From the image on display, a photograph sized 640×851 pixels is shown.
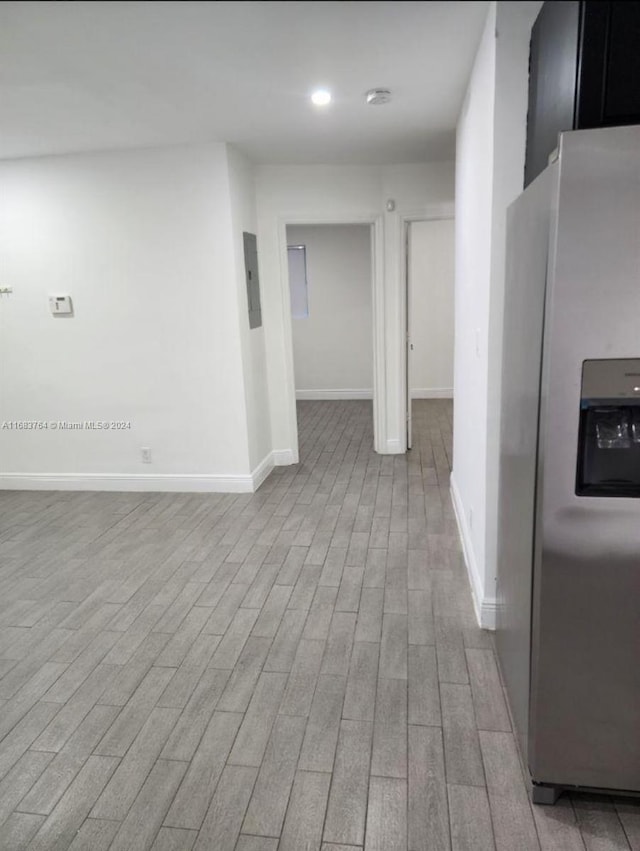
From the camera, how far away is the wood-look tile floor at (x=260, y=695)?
1.56 metres

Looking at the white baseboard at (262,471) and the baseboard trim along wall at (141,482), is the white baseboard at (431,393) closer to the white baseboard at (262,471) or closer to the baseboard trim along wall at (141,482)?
the white baseboard at (262,471)

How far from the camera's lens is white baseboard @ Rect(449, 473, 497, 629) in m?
2.37

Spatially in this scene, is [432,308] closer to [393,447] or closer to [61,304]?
[393,447]

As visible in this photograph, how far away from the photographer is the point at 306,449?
5195mm

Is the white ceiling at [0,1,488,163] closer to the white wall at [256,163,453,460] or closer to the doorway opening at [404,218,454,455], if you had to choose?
the white wall at [256,163,453,460]

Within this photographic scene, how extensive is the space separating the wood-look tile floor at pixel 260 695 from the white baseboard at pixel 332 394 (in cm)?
368

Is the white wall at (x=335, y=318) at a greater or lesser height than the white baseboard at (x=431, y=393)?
greater

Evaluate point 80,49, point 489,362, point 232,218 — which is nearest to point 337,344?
point 232,218

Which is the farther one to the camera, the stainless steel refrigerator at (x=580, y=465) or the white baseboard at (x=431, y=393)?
the white baseboard at (x=431, y=393)

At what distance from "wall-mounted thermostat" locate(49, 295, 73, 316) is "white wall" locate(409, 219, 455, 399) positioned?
12.4ft

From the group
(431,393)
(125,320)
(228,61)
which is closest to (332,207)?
(125,320)

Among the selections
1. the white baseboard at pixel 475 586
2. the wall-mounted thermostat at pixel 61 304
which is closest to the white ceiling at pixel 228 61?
the wall-mounted thermostat at pixel 61 304

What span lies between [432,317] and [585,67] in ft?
18.6

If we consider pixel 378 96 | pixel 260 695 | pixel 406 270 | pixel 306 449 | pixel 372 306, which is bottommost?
pixel 260 695
